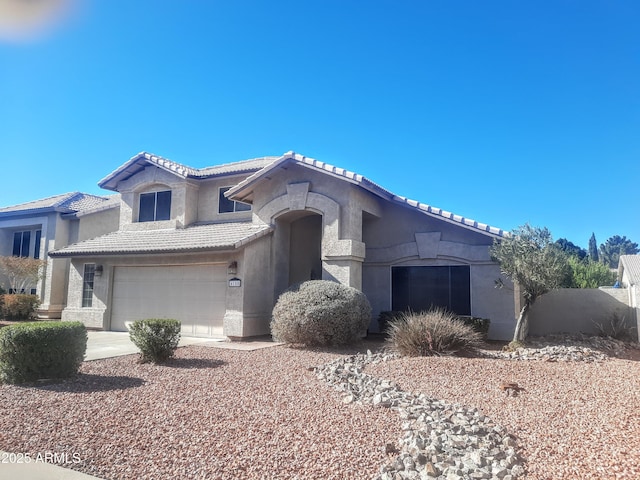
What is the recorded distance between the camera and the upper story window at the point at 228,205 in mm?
18312

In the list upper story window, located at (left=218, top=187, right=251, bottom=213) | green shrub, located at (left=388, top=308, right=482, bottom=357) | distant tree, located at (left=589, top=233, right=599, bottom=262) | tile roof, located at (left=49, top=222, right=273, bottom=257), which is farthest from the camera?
distant tree, located at (left=589, top=233, right=599, bottom=262)

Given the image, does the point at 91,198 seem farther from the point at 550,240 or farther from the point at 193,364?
the point at 550,240

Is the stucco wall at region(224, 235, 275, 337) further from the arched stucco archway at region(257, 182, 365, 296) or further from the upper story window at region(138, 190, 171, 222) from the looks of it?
the upper story window at region(138, 190, 171, 222)

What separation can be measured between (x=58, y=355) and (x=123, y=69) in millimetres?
7519

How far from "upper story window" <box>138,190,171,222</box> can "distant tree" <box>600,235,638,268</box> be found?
7692cm

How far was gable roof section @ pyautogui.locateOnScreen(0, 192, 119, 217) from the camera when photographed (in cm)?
2291

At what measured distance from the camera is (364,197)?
1551 cm

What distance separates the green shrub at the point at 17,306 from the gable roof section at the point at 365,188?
485 inches

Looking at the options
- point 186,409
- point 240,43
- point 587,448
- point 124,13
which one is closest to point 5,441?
point 186,409

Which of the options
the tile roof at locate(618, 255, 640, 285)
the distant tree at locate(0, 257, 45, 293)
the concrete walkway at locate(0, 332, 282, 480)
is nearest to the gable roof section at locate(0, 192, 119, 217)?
the distant tree at locate(0, 257, 45, 293)

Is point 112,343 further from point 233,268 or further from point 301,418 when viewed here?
point 301,418

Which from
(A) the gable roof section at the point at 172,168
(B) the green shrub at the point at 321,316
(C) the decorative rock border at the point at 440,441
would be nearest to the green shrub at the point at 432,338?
(B) the green shrub at the point at 321,316

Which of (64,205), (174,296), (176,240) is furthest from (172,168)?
(64,205)

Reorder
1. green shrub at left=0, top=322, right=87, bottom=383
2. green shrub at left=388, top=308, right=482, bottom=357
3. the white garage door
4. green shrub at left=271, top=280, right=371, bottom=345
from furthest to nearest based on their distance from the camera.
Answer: the white garage door, green shrub at left=271, top=280, right=371, bottom=345, green shrub at left=388, top=308, right=482, bottom=357, green shrub at left=0, top=322, right=87, bottom=383
